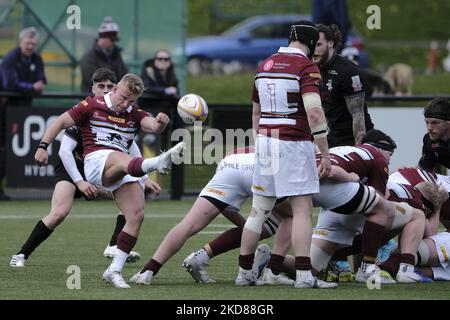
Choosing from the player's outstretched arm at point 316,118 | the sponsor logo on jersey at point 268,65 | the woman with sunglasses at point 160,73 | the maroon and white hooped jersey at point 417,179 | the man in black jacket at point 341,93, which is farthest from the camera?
the woman with sunglasses at point 160,73

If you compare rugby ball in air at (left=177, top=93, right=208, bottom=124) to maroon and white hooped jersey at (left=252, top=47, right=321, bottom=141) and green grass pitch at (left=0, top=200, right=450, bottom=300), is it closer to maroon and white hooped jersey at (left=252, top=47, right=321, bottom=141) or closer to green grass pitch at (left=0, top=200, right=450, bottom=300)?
maroon and white hooped jersey at (left=252, top=47, right=321, bottom=141)

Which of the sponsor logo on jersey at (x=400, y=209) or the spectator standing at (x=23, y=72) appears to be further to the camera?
the spectator standing at (x=23, y=72)

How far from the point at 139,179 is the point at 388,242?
2.21 meters

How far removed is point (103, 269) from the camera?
10375 millimetres

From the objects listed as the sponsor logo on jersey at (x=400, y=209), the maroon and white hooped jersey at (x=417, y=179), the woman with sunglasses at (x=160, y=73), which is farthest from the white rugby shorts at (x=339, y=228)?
the woman with sunglasses at (x=160, y=73)

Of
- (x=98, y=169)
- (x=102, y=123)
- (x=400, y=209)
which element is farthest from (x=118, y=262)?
(x=400, y=209)

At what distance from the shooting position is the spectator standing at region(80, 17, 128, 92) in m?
17.8

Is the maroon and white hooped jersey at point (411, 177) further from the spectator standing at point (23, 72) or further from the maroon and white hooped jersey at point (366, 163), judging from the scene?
the spectator standing at point (23, 72)

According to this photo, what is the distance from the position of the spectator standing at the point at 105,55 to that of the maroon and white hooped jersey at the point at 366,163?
346 inches

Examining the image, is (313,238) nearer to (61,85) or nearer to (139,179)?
(139,179)

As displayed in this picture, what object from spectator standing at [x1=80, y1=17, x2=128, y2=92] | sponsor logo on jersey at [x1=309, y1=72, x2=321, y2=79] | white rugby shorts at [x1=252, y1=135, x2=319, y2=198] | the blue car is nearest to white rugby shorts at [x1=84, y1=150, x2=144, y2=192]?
white rugby shorts at [x1=252, y1=135, x2=319, y2=198]

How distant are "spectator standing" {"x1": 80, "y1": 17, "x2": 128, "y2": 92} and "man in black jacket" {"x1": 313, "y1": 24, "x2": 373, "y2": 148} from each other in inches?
289

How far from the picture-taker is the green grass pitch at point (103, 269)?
8539 millimetres

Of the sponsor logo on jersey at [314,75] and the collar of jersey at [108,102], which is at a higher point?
the sponsor logo on jersey at [314,75]
